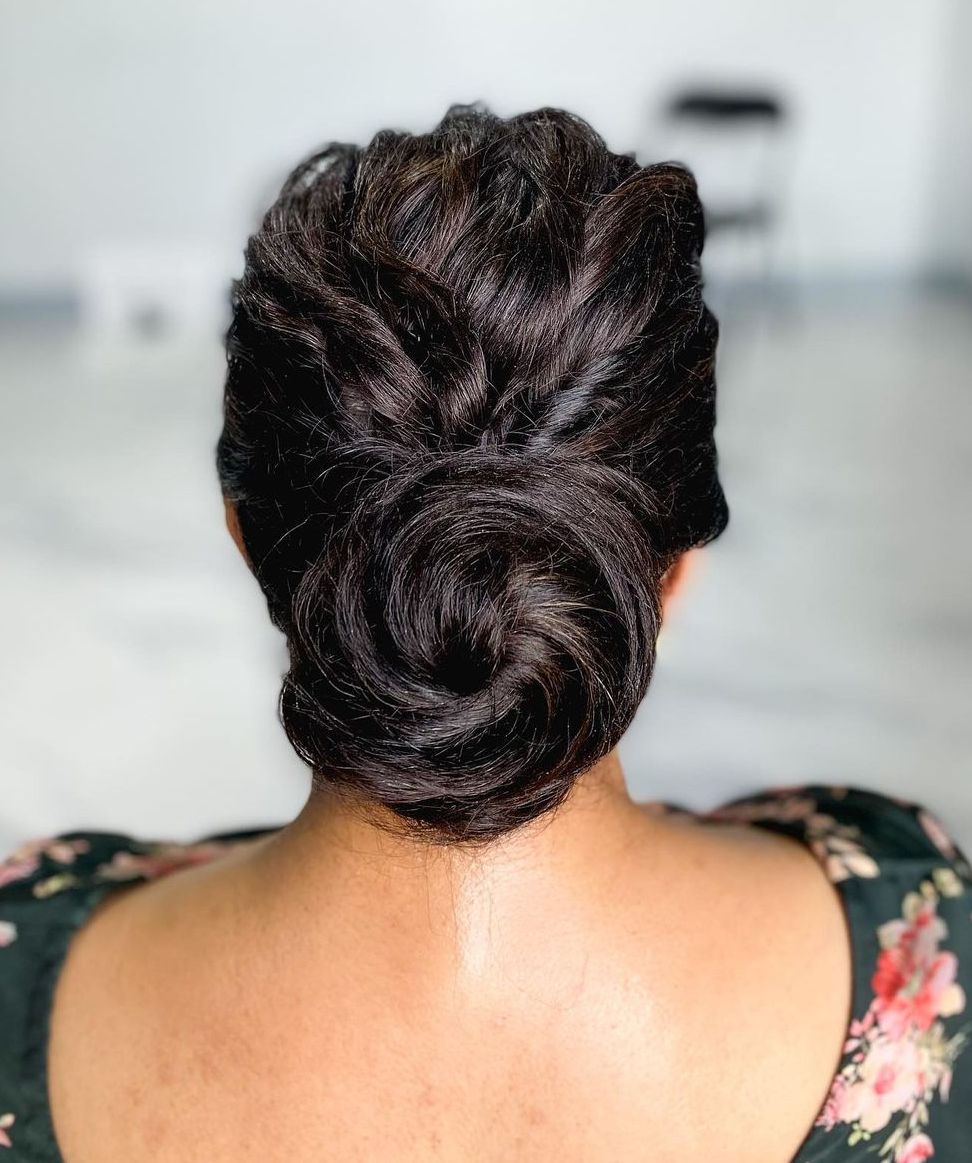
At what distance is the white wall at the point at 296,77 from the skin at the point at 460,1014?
555 cm

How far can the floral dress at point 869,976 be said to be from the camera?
782 mm

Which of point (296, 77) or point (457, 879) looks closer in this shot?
point (457, 879)

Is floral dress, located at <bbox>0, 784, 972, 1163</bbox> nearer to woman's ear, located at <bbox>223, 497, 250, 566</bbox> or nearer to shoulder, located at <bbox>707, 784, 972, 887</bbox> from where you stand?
shoulder, located at <bbox>707, 784, 972, 887</bbox>

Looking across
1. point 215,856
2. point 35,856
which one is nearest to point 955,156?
point 215,856

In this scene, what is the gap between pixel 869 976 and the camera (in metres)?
0.81

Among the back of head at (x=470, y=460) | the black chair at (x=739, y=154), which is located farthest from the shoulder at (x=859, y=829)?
the black chair at (x=739, y=154)

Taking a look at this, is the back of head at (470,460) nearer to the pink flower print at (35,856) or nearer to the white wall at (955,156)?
the pink flower print at (35,856)

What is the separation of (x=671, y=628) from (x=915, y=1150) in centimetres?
43

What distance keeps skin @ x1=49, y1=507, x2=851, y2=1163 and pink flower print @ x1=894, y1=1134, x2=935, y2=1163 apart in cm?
12

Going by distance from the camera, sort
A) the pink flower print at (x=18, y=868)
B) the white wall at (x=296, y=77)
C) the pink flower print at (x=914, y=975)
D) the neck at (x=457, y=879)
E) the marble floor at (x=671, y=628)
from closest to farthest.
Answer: the neck at (x=457, y=879) → the pink flower print at (x=914, y=975) → the pink flower print at (x=18, y=868) → the marble floor at (x=671, y=628) → the white wall at (x=296, y=77)

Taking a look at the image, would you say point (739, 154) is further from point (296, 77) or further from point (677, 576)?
point (677, 576)

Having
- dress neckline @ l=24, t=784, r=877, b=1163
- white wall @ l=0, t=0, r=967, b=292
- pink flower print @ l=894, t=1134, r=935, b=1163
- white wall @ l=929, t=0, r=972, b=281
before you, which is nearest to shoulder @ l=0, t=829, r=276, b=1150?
dress neckline @ l=24, t=784, r=877, b=1163

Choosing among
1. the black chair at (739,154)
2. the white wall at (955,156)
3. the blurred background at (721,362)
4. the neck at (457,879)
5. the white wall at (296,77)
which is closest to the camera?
the neck at (457,879)

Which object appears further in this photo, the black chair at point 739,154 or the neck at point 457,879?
the black chair at point 739,154
